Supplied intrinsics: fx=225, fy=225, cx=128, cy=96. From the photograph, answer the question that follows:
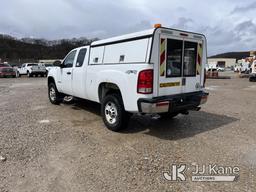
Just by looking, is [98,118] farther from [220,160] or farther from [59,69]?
[220,160]

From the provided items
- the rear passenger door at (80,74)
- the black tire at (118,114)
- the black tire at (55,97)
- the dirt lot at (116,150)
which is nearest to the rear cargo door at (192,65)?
the dirt lot at (116,150)

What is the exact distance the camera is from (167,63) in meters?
4.73

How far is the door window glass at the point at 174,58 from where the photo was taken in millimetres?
4746

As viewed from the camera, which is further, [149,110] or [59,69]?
[59,69]

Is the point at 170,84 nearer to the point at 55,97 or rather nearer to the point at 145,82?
the point at 145,82

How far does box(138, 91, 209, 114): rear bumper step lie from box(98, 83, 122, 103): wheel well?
97cm

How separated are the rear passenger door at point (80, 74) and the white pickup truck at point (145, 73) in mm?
30

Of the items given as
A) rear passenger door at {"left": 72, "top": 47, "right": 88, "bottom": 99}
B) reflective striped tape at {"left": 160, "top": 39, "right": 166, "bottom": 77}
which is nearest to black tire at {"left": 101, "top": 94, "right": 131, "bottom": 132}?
reflective striped tape at {"left": 160, "top": 39, "right": 166, "bottom": 77}

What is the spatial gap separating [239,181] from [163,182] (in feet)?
3.57

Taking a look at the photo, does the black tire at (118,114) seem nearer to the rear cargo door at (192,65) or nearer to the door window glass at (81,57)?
the rear cargo door at (192,65)

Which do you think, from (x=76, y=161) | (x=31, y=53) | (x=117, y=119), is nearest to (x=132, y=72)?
(x=117, y=119)

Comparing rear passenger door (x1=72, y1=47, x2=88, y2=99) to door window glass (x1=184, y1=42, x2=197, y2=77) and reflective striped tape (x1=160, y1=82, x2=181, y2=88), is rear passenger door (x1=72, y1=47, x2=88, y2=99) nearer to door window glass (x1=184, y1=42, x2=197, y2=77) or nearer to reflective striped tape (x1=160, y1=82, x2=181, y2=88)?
reflective striped tape (x1=160, y1=82, x2=181, y2=88)

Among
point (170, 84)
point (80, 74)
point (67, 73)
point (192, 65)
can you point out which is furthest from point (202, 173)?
point (67, 73)

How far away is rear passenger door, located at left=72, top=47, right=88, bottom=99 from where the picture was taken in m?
6.25
